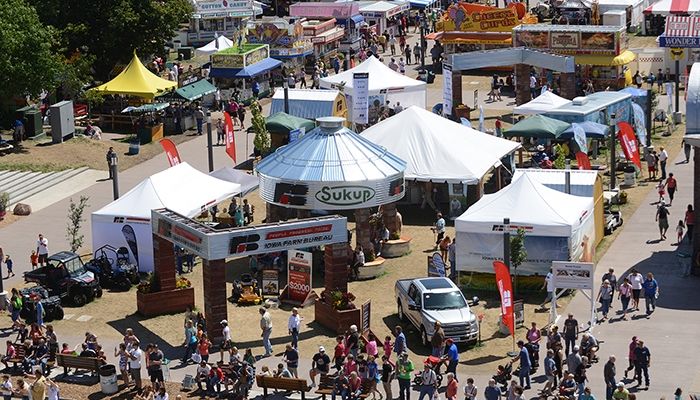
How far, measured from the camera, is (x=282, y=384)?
35.7 m

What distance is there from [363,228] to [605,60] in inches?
1139

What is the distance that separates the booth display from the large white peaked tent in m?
20.2

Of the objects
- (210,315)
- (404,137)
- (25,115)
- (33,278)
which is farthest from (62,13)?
(210,315)

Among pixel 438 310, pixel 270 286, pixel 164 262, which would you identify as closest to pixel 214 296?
pixel 164 262

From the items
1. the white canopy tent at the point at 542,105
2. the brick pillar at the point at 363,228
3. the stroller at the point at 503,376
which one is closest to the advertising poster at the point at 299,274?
the brick pillar at the point at 363,228

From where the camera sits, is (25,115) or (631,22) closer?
(25,115)

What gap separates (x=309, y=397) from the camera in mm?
36125

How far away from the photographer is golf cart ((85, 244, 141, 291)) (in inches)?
1775

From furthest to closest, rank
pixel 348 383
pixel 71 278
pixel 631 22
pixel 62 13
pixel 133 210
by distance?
pixel 631 22
pixel 62 13
pixel 133 210
pixel 71 278
pixel 348 383

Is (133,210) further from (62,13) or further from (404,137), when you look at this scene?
(62,13)

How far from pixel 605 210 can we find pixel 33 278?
19.8m

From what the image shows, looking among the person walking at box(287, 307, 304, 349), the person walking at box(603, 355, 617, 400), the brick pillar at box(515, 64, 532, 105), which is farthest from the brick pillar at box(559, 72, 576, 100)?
the person walking at box(603, 355, 617, 400)

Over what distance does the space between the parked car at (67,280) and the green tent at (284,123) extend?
17512 mm

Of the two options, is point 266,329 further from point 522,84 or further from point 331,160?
point 522,84
